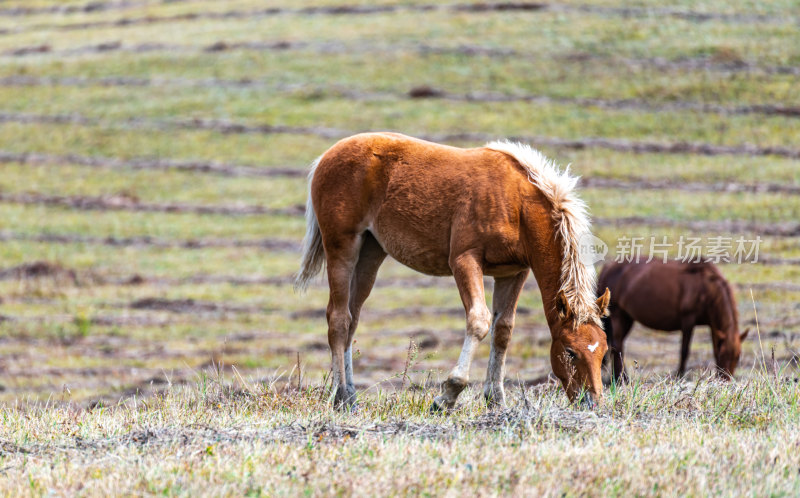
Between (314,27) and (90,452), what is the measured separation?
37905mm

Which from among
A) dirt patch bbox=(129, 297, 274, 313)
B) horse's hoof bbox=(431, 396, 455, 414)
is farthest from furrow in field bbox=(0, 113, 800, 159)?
horse's hoof bbox=(431, 396, 455, 414)

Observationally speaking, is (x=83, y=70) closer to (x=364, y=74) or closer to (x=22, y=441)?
(x=364, y=74)

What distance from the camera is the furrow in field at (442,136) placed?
93.9 ft

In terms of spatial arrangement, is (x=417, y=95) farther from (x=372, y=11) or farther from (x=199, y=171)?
(x=372, y=11)

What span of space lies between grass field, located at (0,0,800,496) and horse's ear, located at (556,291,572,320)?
61 cm

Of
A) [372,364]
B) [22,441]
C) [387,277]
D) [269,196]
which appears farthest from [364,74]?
[22,441]

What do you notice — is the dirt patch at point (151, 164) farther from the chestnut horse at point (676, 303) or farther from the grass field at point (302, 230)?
the chestnut horse at point (676, 303)

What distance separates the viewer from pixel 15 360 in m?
16.8

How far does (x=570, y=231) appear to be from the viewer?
668 cm

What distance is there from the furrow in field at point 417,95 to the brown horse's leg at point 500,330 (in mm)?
26021

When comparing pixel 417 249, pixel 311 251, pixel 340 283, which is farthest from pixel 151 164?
pixel 417 249

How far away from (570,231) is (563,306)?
0.59m

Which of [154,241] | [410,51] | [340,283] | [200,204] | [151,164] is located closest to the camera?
[340,283]

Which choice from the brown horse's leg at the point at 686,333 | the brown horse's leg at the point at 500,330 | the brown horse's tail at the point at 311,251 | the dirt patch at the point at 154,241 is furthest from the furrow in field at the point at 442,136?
the brown horse's leg at the point at 500,330
